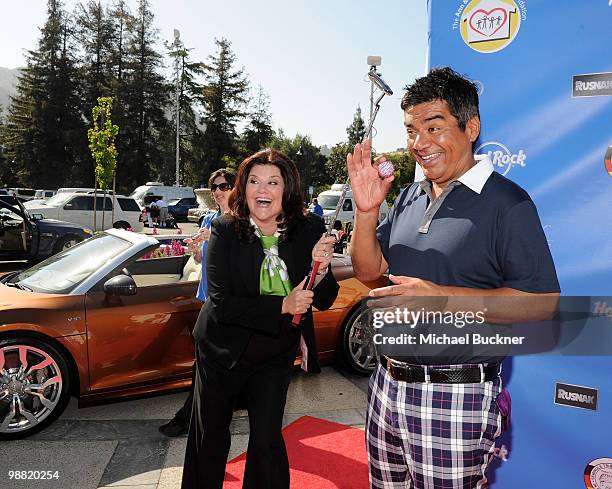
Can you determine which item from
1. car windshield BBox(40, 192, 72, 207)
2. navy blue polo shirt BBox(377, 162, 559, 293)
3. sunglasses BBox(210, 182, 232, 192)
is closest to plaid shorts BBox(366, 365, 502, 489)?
navy blue polo shirt BBox(377, 162, 559, 293)

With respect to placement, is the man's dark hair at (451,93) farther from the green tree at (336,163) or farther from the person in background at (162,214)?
the green tree at (336,163)

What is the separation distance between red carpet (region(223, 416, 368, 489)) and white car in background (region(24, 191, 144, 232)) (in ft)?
49.0

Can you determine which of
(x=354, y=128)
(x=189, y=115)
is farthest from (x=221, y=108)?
(x=354, y=128)

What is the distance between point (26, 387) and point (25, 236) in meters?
7.51

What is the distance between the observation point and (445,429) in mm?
1647

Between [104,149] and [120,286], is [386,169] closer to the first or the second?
[120,286]

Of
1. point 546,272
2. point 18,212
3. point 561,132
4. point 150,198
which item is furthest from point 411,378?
point 150,198

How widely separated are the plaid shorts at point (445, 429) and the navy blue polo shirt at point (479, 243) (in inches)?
4.1

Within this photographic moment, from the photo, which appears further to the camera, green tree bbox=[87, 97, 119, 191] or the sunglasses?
green tree bbox=[87, 97, 119, 191]

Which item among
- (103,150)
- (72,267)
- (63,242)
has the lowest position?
(63,242)

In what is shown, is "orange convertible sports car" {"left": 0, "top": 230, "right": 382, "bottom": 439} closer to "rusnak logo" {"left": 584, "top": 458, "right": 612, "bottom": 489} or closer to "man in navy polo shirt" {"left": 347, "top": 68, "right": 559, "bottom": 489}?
"man in navy polo shirt" {"left": 347, "top": 68, "right": 559, "bottom": 489}

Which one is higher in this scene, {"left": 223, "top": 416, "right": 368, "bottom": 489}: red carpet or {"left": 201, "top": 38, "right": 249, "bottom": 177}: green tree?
{"left": 201, "top": 38, "right": 249, "bottom": 177}: green tree

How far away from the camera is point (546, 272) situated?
1.55 m

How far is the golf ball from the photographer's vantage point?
1.92 metres
